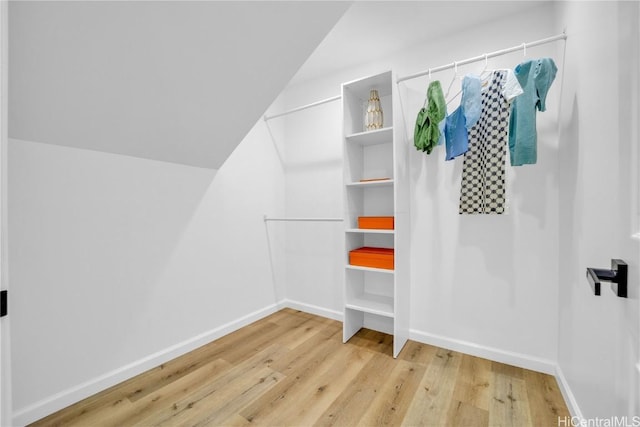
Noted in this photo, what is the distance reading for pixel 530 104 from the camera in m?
1.52

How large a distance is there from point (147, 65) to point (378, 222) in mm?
1652

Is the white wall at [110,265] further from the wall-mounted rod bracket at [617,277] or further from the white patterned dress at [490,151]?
the wall-mounted rod bracket at [617,277]

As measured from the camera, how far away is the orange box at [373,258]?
2.01m

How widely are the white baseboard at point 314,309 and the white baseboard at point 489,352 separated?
691mm

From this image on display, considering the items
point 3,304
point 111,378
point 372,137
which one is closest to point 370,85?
point 372,137

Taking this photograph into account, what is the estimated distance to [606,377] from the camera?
1.00m

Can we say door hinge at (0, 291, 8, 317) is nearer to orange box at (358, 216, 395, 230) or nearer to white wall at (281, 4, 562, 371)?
orange box at (358, 216, 395, 230)

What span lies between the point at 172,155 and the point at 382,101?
1.70 m

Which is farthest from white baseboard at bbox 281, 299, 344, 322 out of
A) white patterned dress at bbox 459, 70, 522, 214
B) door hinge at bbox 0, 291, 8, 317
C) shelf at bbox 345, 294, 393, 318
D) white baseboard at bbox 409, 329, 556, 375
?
door hinge at bbox 0, 291, 8, 317

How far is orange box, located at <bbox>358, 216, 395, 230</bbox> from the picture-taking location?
2025mm

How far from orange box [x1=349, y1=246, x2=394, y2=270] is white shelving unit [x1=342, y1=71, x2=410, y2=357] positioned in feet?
0.14

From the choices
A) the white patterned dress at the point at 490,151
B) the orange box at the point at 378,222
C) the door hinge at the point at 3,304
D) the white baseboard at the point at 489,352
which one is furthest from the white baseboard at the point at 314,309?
the door hinge at the point at 3,304

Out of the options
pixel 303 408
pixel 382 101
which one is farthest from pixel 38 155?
pixel 382 101

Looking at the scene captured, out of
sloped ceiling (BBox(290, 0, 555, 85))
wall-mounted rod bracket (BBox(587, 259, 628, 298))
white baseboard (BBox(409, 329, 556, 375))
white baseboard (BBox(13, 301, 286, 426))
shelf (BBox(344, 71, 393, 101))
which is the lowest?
white baseboard (BBox(409, 329, 556, 375))
